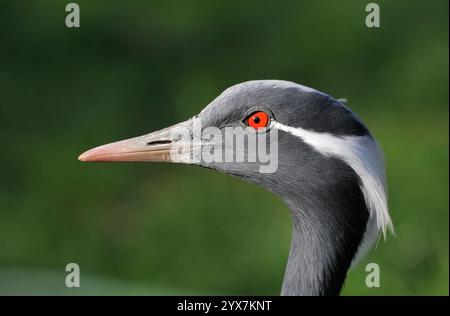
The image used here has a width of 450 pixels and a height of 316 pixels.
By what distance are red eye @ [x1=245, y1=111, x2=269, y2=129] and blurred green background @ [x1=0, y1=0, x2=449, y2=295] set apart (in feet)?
7.69

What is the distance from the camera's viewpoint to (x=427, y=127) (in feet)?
25.0

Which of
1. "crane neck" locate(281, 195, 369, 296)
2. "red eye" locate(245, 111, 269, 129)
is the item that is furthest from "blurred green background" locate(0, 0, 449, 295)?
"red eye" locate(245, 111, 269, 129)

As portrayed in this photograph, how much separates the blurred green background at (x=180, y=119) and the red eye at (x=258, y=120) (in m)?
2.34

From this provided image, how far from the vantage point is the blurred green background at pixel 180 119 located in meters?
6.42

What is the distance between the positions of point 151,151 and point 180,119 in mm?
3572

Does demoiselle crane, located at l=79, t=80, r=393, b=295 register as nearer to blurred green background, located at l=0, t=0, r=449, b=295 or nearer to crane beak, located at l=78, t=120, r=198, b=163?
crane beak, located at l=78, t=120, r=198, b=163

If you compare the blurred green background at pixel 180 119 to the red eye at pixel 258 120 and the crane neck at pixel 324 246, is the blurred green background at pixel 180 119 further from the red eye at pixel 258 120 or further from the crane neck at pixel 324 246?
the red eye at pixel 258 120

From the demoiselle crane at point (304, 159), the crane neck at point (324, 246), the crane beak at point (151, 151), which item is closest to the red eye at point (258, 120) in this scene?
the demoiselle crane at point (304, 159)

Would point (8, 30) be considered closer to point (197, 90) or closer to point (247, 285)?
point (197, 90)

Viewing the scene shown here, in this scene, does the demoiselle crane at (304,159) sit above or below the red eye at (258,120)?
below

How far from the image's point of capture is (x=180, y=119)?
7621mm

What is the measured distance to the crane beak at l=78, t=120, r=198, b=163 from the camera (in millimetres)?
4055

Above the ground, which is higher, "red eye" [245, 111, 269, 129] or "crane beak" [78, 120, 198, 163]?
"red eye" [245, 111, 269, 129]

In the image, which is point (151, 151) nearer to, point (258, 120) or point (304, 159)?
point (258, 120)
